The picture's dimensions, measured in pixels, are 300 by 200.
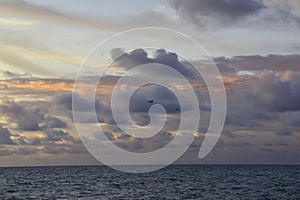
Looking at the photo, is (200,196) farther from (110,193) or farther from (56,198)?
(56,198)

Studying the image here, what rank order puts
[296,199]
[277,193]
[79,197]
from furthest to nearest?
[277,193], [79,197], [296,199]

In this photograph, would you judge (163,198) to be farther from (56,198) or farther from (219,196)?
(56,198)

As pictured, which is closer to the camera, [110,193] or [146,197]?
[146,197]

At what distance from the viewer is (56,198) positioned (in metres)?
108

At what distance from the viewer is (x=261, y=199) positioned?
103812 mm

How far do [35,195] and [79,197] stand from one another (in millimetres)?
13233

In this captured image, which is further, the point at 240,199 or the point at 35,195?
the point at 35,195

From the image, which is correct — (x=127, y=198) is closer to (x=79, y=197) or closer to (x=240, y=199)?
(x=79, y=197)

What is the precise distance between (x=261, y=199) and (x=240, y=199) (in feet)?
14.7

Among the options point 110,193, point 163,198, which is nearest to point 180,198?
point 163,198

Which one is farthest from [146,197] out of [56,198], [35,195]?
[35,195]

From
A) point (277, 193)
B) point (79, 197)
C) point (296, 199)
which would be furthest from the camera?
point (277, 193)

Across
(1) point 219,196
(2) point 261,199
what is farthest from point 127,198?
(2) point 261,199

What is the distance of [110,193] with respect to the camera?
4651 inches
